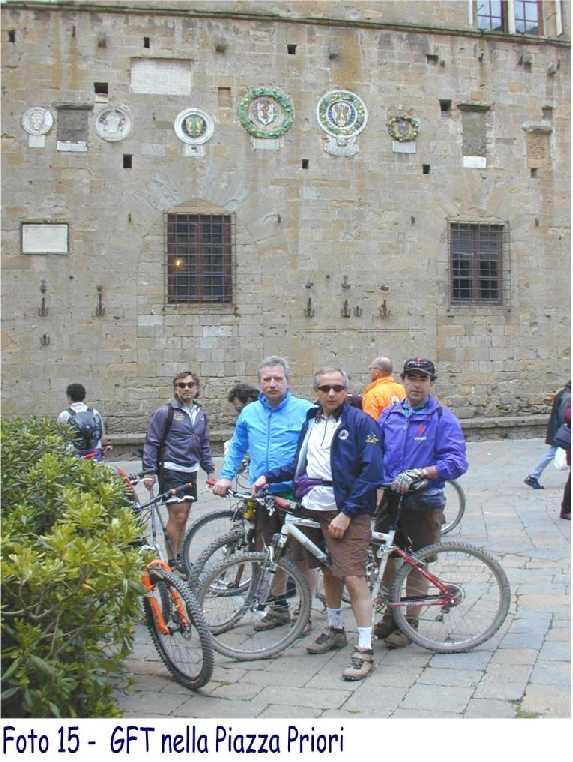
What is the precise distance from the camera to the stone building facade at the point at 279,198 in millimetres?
15070

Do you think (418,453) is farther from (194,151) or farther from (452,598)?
(194,151)

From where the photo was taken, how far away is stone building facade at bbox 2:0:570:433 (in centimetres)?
1507

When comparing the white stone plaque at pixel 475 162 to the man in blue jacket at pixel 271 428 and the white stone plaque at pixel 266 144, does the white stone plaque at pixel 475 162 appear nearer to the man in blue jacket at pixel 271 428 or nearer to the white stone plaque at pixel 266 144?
the white stone plaque at pixel 266 144

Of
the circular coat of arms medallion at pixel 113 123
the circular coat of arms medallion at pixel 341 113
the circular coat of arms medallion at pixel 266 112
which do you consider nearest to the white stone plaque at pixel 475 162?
the circular coat of arms medallion at pixel 341 113

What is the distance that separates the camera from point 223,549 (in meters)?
5.88

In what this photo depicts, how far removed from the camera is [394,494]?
5.48 m

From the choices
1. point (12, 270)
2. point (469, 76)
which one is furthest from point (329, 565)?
point (469, 76)

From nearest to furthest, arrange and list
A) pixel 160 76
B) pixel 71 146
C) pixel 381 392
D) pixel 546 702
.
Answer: pixel 546 702 < pixel 381 392 < pixel 71 146 < pixel 160 76

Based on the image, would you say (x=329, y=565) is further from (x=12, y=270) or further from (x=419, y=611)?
(x=12, y=270)

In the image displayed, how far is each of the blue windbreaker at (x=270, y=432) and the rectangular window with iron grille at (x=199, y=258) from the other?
9.73 meters

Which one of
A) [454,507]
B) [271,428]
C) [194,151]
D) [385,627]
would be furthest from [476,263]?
[385,627]

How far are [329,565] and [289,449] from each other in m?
0.91

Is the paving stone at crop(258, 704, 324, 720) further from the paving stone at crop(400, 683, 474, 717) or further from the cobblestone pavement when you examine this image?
the paving stone at crop(400, 683, 474, 717)

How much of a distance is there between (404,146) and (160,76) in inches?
183
